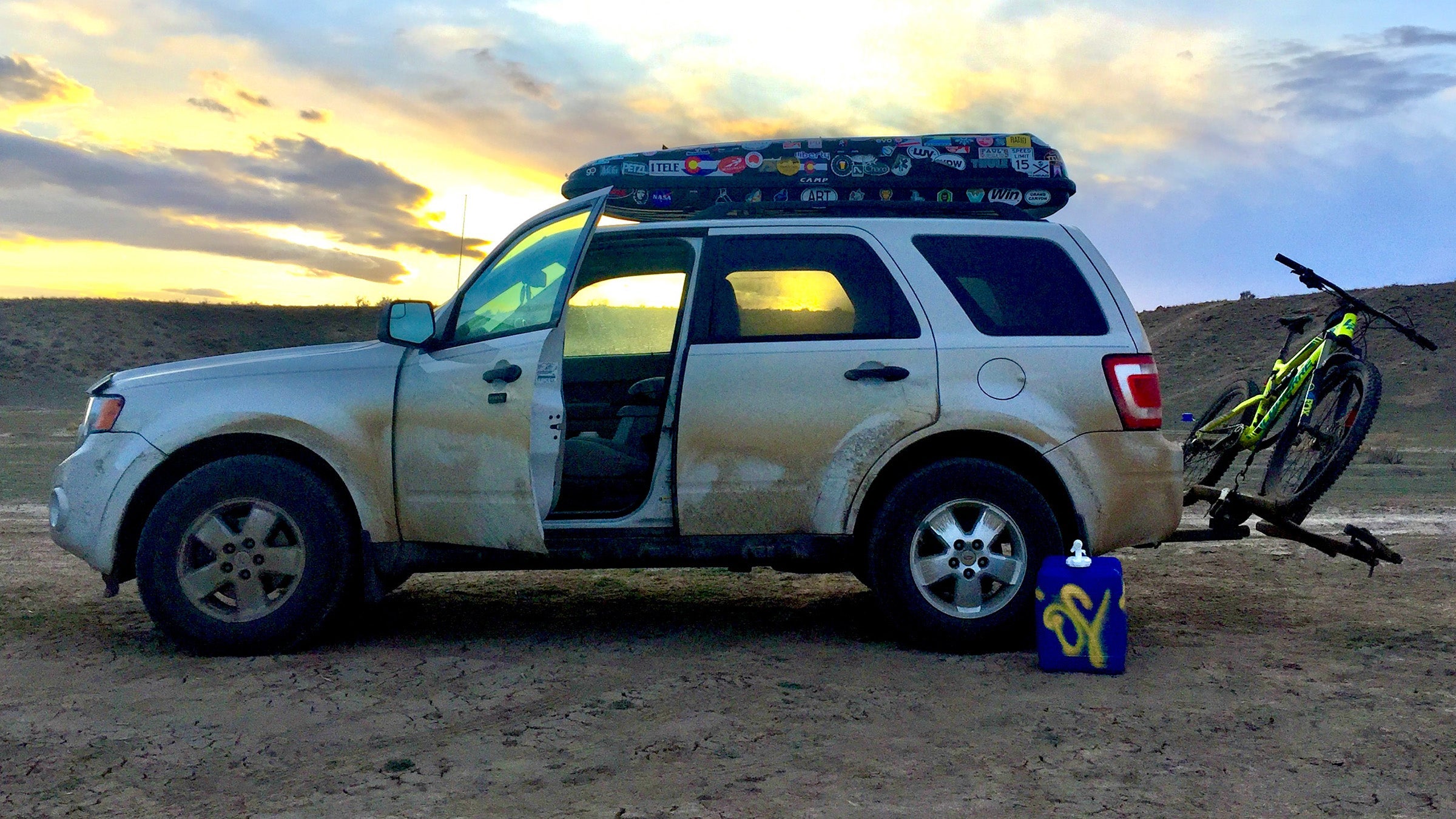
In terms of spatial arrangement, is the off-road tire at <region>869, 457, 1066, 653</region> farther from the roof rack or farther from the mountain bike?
the mountain bike

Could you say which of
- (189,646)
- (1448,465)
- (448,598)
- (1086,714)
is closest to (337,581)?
(189,646)

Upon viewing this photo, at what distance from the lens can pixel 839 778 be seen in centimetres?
374

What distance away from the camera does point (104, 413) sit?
5457 millimetres

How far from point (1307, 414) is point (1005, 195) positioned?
2466 mm

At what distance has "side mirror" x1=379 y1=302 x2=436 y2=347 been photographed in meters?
5.29

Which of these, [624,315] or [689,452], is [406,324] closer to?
[689,452]

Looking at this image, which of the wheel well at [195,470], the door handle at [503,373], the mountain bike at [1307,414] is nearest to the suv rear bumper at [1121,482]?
the mountain bike at [1307,414]

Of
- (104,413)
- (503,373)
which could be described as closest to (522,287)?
(503,373)

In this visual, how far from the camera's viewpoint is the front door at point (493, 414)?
5188mm

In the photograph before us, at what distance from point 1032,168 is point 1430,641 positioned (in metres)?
2.95

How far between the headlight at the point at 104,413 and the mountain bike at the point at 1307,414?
5.68 m

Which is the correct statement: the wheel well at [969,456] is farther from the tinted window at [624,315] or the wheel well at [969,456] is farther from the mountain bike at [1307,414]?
the mountain bike at [1307,414]

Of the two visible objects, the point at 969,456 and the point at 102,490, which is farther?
the point at 969,456

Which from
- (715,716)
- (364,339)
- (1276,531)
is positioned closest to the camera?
(715,716)
